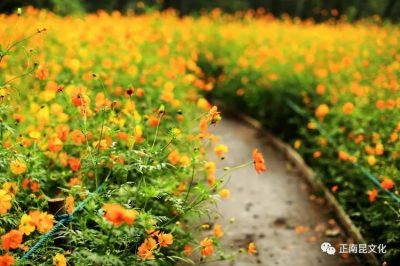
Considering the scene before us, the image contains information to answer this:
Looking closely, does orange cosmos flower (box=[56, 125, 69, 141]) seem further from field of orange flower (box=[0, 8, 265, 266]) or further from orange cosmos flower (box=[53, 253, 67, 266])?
orange cosmos flower (box=[53, 253, 67, 266])

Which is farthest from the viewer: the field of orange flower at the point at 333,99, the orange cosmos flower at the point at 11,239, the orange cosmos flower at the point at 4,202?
the field of orange flower at the point at 333,99

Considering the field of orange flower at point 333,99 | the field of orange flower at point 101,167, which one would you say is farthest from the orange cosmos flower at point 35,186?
the field of orange flower at point 333,99

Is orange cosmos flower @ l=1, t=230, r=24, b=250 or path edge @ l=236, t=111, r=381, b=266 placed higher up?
orange cosmos flower @ l=1, t=230, r=24, b=250

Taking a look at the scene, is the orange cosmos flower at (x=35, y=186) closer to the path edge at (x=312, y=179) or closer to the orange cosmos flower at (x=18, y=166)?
the orange cosmos flower at (x=18, y=166)

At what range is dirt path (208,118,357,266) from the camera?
457cm

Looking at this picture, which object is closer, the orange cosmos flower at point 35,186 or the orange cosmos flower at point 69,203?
the orange cosmos flower at point 69,203

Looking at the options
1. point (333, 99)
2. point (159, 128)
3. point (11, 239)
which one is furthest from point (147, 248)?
point (333, 99)

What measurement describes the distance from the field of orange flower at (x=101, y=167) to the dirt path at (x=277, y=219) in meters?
0.30

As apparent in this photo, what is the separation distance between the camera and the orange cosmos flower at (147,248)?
2650mm
